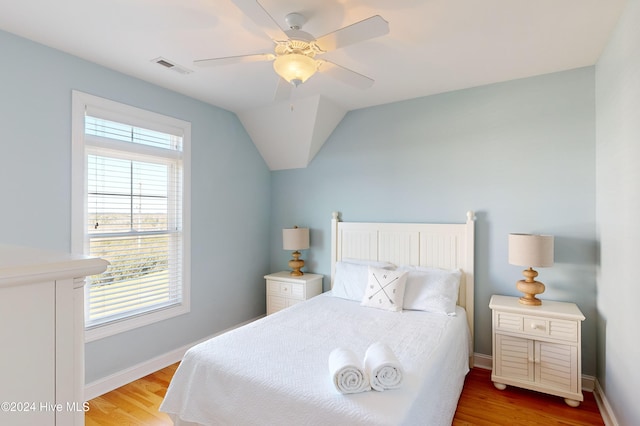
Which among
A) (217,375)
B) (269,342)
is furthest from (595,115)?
(217,375)

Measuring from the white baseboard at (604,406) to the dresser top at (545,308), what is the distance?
0.57 m

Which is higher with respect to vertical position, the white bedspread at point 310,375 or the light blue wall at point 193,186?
the light blue wall at point 193,186

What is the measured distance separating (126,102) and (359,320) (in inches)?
103

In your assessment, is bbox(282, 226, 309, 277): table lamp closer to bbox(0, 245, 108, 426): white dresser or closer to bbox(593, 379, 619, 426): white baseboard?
bbox(593, 379, 619, 426): white baseboard

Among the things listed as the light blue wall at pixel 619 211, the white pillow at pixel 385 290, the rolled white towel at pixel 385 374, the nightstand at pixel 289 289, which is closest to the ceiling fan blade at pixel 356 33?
the light blue wall at pixel 619 211

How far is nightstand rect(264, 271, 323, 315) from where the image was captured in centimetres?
369

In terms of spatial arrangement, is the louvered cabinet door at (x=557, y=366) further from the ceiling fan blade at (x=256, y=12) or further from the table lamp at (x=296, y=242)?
the ceiling fan blade at (x=256, y=12)

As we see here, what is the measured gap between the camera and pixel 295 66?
1853 mm

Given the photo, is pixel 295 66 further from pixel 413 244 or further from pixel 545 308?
pixel 545 308

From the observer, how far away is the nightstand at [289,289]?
3.69m

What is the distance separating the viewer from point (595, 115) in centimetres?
262

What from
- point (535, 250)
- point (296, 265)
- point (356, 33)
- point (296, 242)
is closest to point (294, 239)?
point (296, 242)

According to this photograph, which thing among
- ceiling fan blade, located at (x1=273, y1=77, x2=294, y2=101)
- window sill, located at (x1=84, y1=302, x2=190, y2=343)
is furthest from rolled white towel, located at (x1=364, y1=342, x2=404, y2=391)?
window sill, located at (x1=84, y1=302, x2=190, y2=343)

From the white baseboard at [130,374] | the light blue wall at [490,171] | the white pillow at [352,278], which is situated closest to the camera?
the white baseboard at [130,374]
